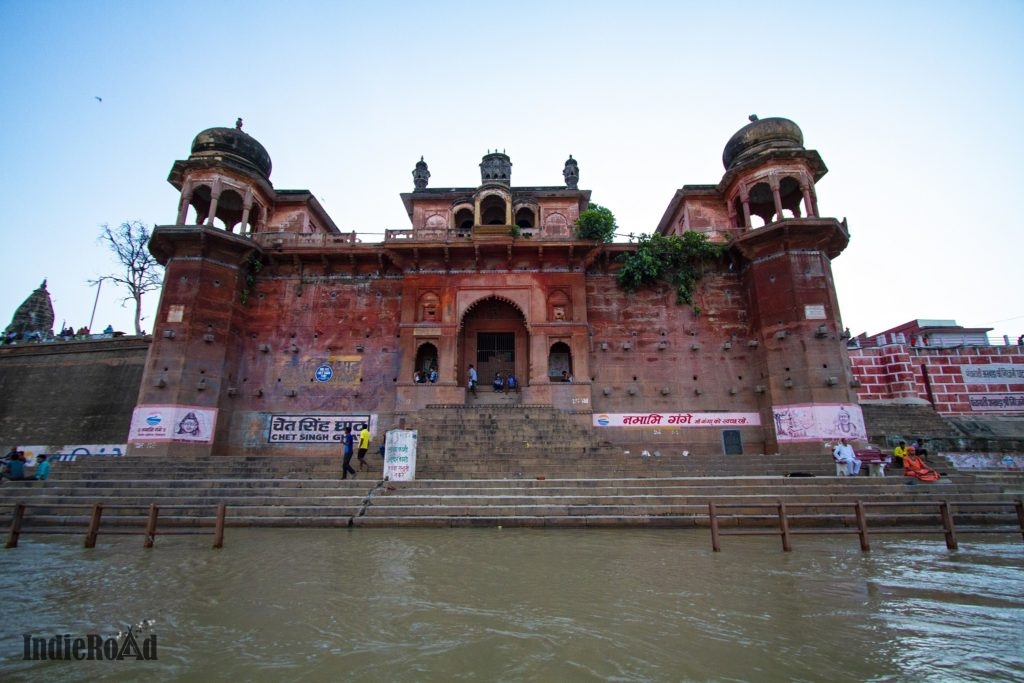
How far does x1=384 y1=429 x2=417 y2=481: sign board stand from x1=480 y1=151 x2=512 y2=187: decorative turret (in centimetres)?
1527

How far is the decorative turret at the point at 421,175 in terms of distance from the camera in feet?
80.3

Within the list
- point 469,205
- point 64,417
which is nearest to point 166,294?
point 64,417

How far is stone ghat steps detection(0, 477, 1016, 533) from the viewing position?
9.13 m

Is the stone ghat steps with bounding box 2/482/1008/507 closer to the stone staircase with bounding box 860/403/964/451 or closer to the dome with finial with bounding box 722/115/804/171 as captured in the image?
the stone staircase with bounding box 860/403/964/451

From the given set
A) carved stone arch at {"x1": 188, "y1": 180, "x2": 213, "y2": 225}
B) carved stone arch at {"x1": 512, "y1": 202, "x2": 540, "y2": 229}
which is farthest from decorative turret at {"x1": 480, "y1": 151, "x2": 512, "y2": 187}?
carved stone arch at {"x1": 188, "y1": 180, "x2": 213, "y2": 225}

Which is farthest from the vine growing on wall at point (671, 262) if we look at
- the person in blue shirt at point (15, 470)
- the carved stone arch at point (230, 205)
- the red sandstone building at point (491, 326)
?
the person in blue shirt at point (15, 470)

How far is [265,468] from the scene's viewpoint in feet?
42.9

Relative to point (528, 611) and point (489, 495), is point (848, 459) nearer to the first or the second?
point (489, 495)

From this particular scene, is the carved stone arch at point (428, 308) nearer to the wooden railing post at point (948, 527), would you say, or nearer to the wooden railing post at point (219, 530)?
the wooden railing post at point (219, 530)

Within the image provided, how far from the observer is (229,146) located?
19.8 m

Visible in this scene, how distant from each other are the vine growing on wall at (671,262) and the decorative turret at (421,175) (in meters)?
10.9

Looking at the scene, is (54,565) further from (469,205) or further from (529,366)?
(469,205)

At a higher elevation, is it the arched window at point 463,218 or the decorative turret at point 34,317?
the arched window at point 463,218

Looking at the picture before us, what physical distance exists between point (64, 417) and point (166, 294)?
815 cm
